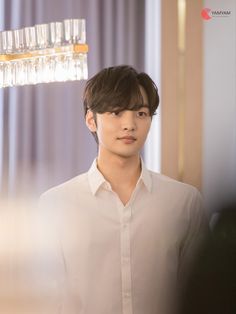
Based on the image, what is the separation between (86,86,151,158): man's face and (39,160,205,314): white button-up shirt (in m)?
0.07

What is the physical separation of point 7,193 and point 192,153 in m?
0.46

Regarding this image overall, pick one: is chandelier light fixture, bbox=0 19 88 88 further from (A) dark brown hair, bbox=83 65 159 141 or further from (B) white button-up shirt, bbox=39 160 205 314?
(B) white button-up shirt, bbox=39 160 205 314

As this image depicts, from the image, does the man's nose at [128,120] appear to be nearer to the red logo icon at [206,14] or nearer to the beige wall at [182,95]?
the beige wall at [182,95]

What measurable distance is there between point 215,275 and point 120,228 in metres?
0.26

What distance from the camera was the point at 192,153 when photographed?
5.06ft

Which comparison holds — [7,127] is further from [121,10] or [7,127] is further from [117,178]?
[121,10]

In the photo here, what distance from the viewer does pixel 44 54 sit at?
1.46 meters

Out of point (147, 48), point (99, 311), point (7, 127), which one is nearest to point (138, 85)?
point (147, 48)

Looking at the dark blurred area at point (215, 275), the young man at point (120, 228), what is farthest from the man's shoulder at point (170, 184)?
the dark blurred area at point (215, 275)

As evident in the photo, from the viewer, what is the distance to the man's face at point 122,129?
57.1 inches

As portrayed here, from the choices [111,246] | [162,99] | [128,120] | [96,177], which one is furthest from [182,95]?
[111,246]

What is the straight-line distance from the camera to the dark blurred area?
137 centimetres

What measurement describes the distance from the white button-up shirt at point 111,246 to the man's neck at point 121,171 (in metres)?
0.01

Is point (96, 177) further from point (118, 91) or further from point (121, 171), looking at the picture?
point (118, 91)
